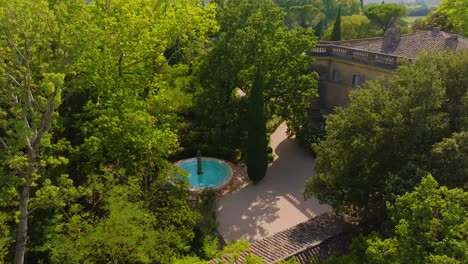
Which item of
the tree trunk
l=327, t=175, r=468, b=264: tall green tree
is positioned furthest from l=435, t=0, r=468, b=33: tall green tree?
the tree trunk

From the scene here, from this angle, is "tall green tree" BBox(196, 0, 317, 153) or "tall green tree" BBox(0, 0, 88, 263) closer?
"tall green tree" BBox(0, 0, 88, 263)

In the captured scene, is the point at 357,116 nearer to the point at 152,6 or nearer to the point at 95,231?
the point at 95,231

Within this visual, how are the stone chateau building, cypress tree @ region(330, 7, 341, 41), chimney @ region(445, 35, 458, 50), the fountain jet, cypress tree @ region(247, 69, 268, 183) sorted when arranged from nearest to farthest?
cypress tree @ region(247, 69, 268, 183)
chimney @ region(445, 35, 458, 50)
the fountain jet
the stone chateau building
cypress tree @ region(330, 7, 341, 41)

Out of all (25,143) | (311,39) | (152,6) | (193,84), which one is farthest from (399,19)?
(25,143)

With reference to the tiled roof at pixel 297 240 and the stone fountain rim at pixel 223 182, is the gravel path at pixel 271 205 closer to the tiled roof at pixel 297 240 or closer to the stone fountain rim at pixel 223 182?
the stone fountain rim at pixel 223 182

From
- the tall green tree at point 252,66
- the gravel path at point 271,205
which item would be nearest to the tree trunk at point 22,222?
the gravel path at point 271,205

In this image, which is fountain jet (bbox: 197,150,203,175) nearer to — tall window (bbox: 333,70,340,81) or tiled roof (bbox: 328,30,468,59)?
tall window (bbox: 333,70,340,81)

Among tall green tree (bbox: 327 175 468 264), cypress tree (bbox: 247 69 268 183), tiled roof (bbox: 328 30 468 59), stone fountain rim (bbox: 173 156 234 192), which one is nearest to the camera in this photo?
tall green tree (bbox: 327 175 468 264)
